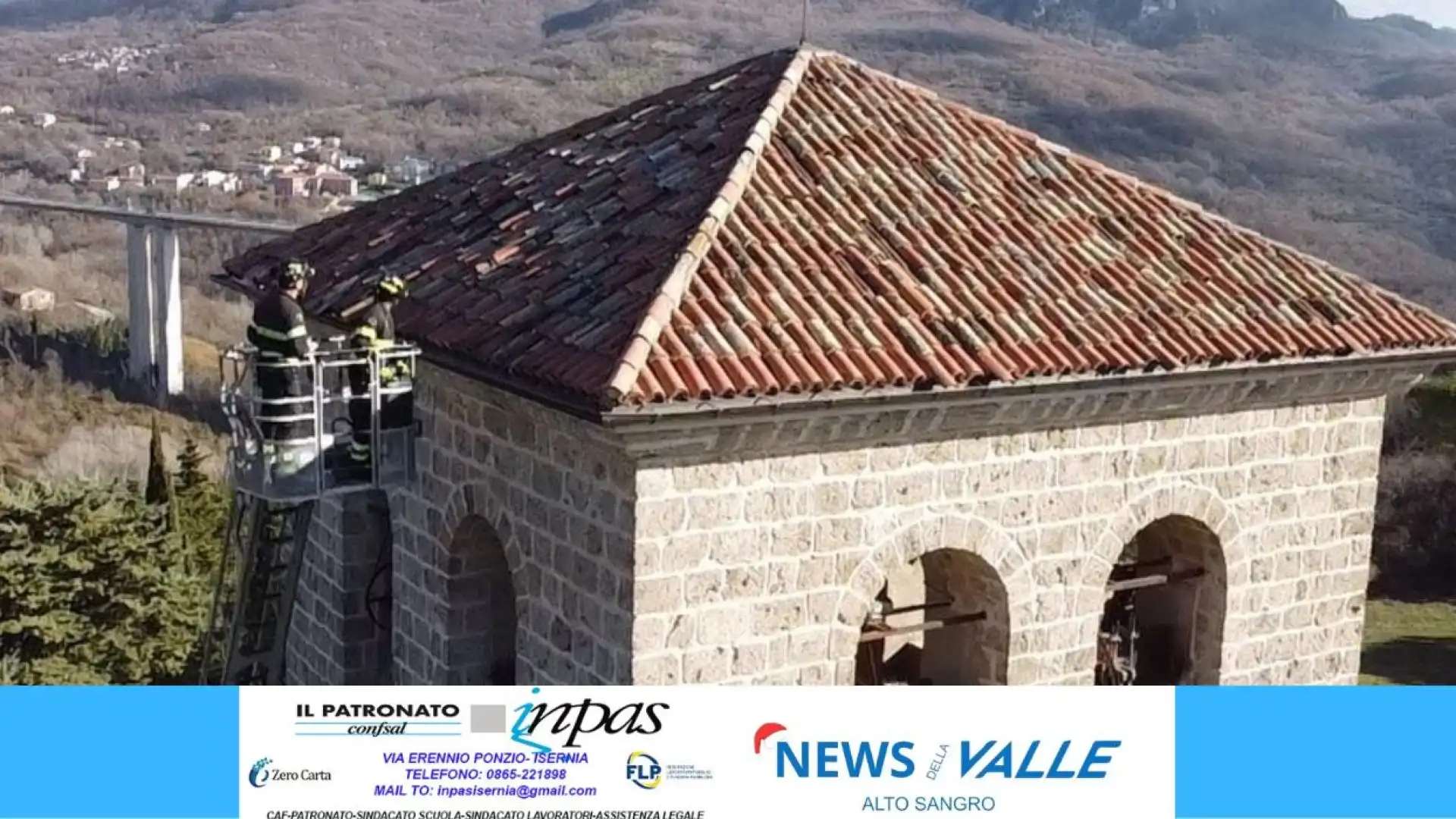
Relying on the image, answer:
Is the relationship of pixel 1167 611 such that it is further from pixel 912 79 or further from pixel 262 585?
pixel 912 79

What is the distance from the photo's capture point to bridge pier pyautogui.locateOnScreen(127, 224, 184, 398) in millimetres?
62312

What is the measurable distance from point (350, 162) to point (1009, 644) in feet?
212

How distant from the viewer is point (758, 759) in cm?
765

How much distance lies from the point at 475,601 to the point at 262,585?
1505 millimetres

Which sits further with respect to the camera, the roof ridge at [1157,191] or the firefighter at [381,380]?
the roof ridge at [1157,191]

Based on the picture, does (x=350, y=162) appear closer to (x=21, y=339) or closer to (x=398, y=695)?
(x=21, y=339)

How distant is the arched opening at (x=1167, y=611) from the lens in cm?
925

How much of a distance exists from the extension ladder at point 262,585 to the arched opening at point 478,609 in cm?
101

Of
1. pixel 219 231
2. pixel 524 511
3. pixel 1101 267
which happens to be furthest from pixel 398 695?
pixel 219 231

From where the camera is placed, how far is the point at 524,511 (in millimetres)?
8242

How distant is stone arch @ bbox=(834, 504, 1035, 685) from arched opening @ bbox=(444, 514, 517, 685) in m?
2.08

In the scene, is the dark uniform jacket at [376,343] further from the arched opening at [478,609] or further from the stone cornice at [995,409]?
the stone cornice at [995,409]

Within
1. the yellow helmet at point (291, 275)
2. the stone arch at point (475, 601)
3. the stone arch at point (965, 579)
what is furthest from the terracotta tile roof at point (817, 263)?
the stone arch at point (475, 601)

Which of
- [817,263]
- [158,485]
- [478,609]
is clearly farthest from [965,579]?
[158,485]
